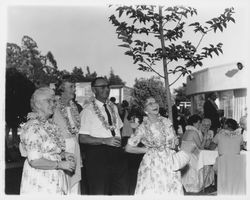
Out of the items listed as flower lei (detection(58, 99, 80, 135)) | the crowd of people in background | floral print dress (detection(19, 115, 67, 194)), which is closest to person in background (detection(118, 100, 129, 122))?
the crowd of people in background

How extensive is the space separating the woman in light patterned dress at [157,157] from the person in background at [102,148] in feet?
1.47

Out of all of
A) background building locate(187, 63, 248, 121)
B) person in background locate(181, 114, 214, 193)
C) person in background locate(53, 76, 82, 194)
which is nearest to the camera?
person in background locate(53, 76, 82, 194)

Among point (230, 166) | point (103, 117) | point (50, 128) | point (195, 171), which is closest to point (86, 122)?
point (103, 117)

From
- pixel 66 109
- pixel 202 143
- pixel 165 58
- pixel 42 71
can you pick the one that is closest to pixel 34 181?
pixel 66 109

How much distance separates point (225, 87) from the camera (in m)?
18.8

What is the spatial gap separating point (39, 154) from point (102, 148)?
60.7 inches

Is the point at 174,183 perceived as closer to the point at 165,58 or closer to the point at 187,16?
the point at 165,58

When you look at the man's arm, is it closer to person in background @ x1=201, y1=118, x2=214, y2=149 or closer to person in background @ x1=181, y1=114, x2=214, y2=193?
person in background @ x1=181, y1=114, x2=214, y2=193

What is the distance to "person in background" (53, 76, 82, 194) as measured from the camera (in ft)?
18.4

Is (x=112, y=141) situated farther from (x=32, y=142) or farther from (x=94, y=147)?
(x=32, y=142)

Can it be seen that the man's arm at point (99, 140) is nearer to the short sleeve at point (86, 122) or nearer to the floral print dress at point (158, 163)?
the short sleeve at point (86, 122)

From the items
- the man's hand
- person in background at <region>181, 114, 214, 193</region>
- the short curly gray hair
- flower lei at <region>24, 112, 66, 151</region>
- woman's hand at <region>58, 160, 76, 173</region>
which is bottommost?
person in background at <region>181, 114, 214, 193</region>

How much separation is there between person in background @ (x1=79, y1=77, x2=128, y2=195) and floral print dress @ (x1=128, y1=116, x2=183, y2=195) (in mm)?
469

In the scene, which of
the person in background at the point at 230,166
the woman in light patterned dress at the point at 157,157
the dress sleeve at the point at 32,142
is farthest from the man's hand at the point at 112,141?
the person in background at the point at 230,166
